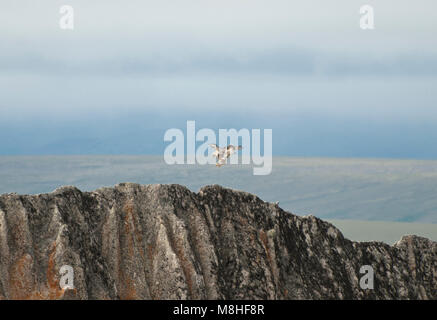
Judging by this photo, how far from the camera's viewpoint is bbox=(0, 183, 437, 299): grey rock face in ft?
166

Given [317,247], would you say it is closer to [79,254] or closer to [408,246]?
[408,246]

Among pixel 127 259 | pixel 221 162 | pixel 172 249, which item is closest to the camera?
pixel 221 162

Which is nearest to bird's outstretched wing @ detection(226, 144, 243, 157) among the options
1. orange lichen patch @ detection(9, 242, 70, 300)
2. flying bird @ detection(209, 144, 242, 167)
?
flying bird @ detection(209, 144, 242, 167)

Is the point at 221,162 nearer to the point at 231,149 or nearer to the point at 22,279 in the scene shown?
the point at 231,149

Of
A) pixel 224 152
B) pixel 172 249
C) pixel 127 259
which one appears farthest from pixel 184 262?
pixel 224 152

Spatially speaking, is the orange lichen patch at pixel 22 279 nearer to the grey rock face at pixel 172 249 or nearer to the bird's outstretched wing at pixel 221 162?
the grey rock face at pixel 172 249

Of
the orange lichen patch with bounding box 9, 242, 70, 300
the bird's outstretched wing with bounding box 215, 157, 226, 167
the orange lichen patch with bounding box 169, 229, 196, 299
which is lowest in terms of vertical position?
the orange lichen patch with bounding box 9, 242, 70, 300

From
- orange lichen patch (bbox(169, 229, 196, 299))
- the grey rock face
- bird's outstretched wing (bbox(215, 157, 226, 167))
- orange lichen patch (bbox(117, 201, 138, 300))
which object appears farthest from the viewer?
orange lichen patch (bbox(169, 229, 196, 299))

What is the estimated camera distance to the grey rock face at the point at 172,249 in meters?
50.7

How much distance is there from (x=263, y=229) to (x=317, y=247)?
14.4ft

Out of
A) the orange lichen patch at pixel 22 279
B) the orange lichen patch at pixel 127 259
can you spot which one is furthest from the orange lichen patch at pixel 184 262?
the orange lichen patch at pixel 22 279

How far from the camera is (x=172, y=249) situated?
54.0 meters

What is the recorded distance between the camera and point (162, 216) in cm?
5512

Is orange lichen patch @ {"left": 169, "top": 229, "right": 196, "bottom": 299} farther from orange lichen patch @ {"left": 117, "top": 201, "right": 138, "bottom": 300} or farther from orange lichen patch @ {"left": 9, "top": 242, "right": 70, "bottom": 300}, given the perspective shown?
orange lichen patch @ {"left": 9, "top": 242, "right": 70, "bottom": 300}
